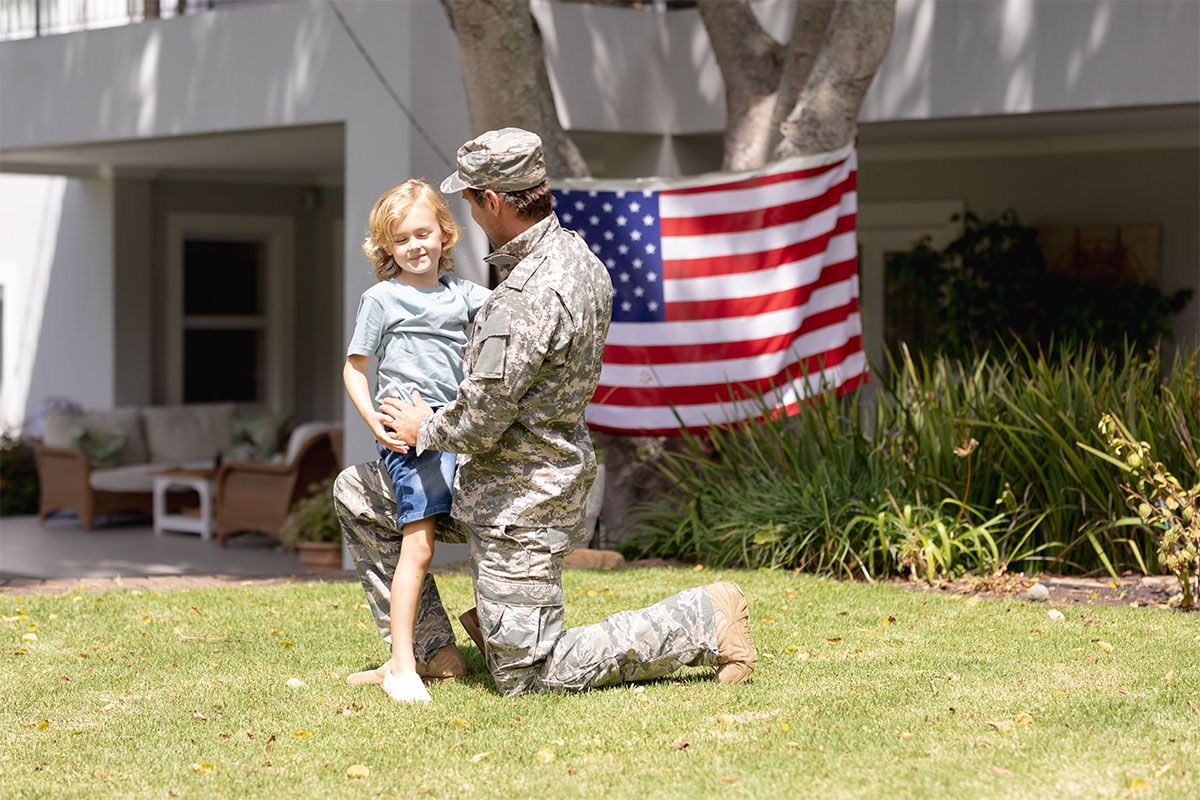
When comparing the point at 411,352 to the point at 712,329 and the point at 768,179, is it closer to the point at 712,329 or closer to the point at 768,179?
the point at 712,329

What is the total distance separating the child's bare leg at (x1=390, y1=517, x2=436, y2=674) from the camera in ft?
15.6

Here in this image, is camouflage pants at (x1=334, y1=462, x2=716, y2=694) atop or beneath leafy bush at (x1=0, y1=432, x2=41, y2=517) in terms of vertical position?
atop

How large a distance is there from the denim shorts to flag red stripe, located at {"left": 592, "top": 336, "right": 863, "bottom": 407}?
4027 mm

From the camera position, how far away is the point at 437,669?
5133 millimetres

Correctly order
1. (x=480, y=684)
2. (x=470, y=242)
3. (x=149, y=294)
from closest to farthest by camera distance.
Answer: (x=480, y=684) < (x=470, y=242) < (x=149, y=294)

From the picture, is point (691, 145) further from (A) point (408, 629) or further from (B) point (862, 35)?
(A) point (408, 629)

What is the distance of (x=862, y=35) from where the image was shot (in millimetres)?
8445

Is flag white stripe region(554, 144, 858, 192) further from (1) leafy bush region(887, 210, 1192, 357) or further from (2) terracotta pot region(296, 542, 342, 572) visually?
(2) terracotta pot region(296, 542, 342, 572)

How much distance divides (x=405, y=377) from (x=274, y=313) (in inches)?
448

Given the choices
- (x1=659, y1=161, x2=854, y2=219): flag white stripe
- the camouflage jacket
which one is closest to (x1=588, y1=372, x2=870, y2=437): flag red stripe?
(x1=659, y1=161, x2=854, y2=219): flag white stripe

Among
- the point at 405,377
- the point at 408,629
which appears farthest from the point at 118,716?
the point at 405,377

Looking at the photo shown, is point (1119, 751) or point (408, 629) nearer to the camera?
point (1119, 751)

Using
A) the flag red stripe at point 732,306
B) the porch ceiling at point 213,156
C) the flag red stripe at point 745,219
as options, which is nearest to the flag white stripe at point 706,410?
the flag red stripe at point 732,306

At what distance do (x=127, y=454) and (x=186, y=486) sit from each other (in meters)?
0.71
